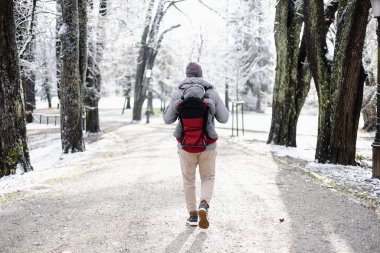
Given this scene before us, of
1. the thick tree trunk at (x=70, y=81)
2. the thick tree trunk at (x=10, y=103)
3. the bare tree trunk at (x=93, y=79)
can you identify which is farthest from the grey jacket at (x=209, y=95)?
the bare tree trunk at (x=93, y=79)

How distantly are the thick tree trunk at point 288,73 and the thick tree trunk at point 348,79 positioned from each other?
182 inches

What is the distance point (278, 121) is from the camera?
15000mm

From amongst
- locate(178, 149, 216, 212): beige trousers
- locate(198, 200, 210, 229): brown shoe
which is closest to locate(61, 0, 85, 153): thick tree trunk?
locate(178, 149, 216, 212): beige trousers

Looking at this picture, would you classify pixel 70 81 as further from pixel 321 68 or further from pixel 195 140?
pixel 195 140

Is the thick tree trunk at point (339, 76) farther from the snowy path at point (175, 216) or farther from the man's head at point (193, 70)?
the man's head at point (193, 70)

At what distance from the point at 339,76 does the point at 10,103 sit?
23.9ft

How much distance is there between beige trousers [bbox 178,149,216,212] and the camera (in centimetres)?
531

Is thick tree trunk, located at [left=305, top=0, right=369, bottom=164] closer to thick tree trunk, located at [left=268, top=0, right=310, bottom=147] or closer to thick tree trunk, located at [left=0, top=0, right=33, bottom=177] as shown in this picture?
thick tree trunk, located at [left=268, top=0, right=310, bottom=147]

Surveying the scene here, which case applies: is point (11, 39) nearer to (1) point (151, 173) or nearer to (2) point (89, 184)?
(2) point (89, 184)

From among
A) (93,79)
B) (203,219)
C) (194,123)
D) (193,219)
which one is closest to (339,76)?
(194,123)

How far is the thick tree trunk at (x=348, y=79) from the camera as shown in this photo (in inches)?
362

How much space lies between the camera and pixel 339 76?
9.68 m

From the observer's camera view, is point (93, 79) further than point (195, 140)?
Yes

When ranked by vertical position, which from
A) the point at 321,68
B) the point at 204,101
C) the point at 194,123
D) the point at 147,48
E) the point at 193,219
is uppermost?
the point at 147,48
